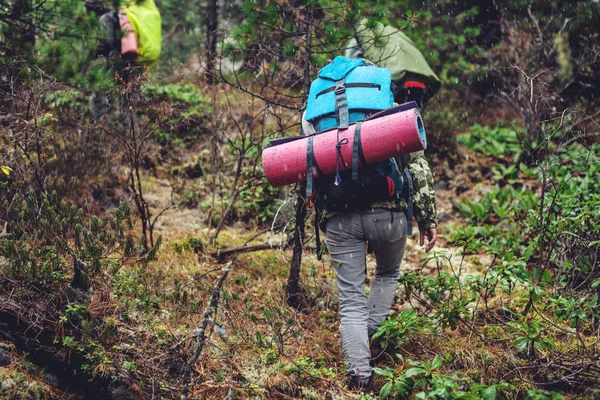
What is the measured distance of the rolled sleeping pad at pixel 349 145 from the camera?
3.48 meters

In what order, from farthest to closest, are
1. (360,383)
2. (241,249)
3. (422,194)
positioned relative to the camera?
(241,249) < (422,194) < (360,383)

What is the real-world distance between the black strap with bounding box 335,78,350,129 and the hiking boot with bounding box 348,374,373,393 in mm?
1727

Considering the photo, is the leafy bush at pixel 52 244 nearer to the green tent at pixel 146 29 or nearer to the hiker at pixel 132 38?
the hiker at pixel 132 38

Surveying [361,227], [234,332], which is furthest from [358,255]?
[234,332]

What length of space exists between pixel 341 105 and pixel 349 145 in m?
0.34

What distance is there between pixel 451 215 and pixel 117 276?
15.1 feet

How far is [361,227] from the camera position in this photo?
383 centimetres

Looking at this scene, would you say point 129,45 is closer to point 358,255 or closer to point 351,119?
point 351,119

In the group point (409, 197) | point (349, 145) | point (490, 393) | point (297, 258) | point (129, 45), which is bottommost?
point (490, 393)

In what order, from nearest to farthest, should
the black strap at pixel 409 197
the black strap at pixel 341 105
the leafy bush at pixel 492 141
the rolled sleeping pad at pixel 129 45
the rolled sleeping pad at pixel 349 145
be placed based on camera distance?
the rolled sleeping pad at pixel 349 145 → the black strap at pixel 341 105 → the black strap at pixel 409 197 → the rolled sleeping pad at pixel 129 45 → the leafy bush at pixel 492 141

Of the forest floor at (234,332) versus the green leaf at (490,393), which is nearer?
the green leaf at (490,393)

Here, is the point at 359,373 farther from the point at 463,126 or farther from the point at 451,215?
the point at 463,126

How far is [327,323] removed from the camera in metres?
4.83

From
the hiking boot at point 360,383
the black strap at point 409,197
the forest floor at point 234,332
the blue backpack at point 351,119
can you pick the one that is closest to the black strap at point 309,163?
the blue backpack at point 351,119
